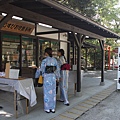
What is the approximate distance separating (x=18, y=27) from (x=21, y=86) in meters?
3.85

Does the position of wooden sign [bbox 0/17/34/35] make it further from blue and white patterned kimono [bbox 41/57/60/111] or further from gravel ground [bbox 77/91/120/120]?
gravel ground [bbox 77/91/120/120]

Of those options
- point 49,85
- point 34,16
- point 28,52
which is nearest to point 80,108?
point 49,85

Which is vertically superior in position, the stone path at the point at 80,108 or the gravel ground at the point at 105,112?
the stone path at the point at 80,108

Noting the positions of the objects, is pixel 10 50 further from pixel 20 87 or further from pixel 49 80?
pixel 20 87

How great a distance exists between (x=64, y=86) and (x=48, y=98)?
838mm

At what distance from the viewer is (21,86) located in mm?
3848

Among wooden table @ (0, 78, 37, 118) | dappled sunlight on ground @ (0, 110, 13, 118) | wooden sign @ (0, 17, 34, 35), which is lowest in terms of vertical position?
dappled sunlight on ground @ (0, 110, 13, 118)

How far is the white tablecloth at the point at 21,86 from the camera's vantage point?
3848 millimetres

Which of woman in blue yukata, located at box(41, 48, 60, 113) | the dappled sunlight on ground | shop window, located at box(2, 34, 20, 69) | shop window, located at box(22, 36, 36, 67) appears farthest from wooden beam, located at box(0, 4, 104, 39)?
shop window, located at box(22, 36, 36, 67)

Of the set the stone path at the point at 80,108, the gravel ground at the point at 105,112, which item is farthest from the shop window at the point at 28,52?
the gravel ground at the point at 105,112

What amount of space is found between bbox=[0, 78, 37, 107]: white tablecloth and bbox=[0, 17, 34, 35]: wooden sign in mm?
3068

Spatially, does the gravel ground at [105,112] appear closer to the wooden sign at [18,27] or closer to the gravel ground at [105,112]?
the gravel ground at [105,112]

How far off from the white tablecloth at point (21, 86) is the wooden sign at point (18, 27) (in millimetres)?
3068

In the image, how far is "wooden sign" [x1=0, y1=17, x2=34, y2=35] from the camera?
6.65 meters
